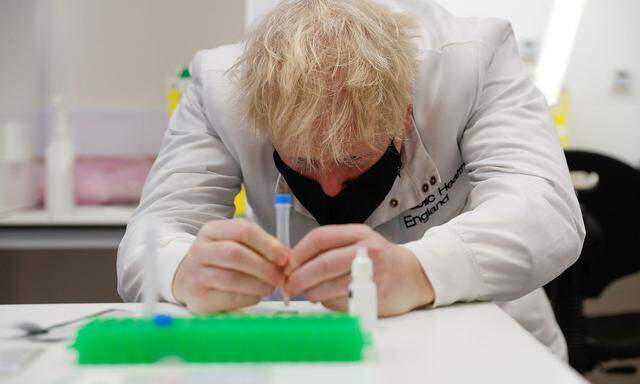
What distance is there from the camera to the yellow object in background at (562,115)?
2.46 metres

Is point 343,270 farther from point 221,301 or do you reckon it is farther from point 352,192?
point 352,192

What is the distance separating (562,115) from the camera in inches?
97.9

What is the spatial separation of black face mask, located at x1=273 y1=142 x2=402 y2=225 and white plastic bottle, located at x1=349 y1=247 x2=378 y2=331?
13.5 inches

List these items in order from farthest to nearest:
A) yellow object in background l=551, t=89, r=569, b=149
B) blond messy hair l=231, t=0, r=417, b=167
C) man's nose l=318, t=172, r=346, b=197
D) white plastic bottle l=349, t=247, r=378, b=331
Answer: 1. yellow object in background l=551, t=89, r=569, b=149
2. man's nose l=318, t=172, r=346, b=197
3. blond messy hair l=231, t=0, r=417, b=167
4. white plastic bottle l=349, t=247, r=378, b=331

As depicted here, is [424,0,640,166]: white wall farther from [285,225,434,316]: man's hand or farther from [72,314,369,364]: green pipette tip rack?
[72,314,369,364]: green pipette tip rack

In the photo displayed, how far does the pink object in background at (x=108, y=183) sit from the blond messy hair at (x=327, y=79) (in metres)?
1.20

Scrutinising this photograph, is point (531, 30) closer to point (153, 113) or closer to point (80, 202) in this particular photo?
point (153, 113)

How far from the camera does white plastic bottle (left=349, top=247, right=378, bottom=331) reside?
88 centimetres

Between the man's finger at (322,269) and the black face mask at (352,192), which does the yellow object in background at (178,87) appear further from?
the man's finger at (322,269)

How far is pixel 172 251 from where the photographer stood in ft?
3.64

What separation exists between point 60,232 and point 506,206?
53.0 inches

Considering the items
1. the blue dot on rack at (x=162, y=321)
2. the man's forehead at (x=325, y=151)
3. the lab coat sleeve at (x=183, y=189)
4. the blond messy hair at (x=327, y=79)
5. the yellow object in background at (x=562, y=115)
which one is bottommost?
the yellow object in background at (x=562, y=115)

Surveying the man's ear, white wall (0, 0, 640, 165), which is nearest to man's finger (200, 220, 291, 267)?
the man's ear

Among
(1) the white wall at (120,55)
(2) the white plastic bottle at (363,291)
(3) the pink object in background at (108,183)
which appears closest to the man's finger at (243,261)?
(2) the white plastic bottle at (363,291)
